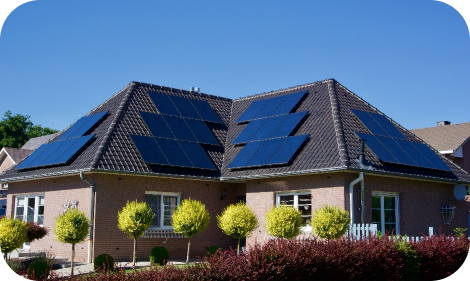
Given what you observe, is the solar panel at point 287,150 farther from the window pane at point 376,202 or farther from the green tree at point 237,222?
the window pane at point 376,202

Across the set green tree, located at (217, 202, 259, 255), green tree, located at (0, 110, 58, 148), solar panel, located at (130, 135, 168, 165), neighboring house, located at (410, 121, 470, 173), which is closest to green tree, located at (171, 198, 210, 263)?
green tree, located at (217, 202, 259, 255)

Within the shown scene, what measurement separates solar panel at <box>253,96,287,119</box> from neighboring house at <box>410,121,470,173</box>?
1560cm

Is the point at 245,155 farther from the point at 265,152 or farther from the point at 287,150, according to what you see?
the point at 287,150

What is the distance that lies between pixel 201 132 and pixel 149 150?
3.72 meters

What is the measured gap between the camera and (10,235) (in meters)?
15.2

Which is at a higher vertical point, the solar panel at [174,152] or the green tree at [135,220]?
the solar panel at [174,152]

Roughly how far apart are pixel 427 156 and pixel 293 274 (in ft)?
43.4

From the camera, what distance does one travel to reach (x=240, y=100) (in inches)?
1093

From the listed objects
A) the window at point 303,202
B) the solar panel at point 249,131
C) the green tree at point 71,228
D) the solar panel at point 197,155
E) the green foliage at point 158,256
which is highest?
the solar panel at point 249,131

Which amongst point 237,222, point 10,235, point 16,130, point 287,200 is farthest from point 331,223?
point 16,130

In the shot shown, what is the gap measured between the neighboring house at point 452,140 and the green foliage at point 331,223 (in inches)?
854

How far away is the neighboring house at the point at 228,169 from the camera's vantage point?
1888 centimetres

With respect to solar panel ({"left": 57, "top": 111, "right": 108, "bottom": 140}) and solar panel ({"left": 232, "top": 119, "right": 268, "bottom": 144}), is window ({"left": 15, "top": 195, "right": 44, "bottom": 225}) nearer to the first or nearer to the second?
solar panel ({"left": 57, "top": 111, "right": 108, "bottom": 140})

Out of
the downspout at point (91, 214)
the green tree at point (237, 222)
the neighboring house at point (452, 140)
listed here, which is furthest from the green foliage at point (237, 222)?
the neighboring house at point (452, 140)
